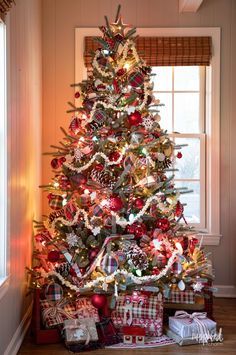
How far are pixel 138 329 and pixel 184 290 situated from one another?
52 centimetres

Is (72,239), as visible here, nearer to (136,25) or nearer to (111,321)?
(111,321)

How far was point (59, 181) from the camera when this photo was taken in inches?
145

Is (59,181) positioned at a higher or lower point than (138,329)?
higher

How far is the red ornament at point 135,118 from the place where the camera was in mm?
3553

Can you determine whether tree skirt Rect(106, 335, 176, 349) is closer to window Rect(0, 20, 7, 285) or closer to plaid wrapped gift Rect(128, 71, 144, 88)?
window Rect(0, 20, 7, 285)

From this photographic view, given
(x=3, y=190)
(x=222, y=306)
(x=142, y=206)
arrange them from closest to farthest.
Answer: (x=3, y=190) < (x=142, y=206) < (x=222, y=306)

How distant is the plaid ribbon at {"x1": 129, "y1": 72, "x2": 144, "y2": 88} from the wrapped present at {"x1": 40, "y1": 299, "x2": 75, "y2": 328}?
163 cm

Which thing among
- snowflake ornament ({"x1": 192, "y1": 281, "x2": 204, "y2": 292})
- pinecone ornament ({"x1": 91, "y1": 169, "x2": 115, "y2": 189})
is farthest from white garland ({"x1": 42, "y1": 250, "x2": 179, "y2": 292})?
pinecone ornament ({"x1": 91, "y1": 169, "x2": 115, "y2": 189})

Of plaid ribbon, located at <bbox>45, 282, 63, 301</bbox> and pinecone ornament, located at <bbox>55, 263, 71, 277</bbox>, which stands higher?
pinecone ornament, located at <bbox>55, 263, 71, 277</bbox>

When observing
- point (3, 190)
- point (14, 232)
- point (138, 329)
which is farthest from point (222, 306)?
point (3, 190)

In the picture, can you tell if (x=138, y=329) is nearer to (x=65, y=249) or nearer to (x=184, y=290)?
(x=184, y=290)

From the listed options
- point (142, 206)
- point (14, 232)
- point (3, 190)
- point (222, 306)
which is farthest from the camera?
point (222, 306)

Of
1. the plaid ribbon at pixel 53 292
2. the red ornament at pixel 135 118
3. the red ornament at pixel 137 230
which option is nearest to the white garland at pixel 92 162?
the red ornament at pixel 135 118

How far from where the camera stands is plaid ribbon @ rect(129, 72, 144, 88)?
11.8 ft
